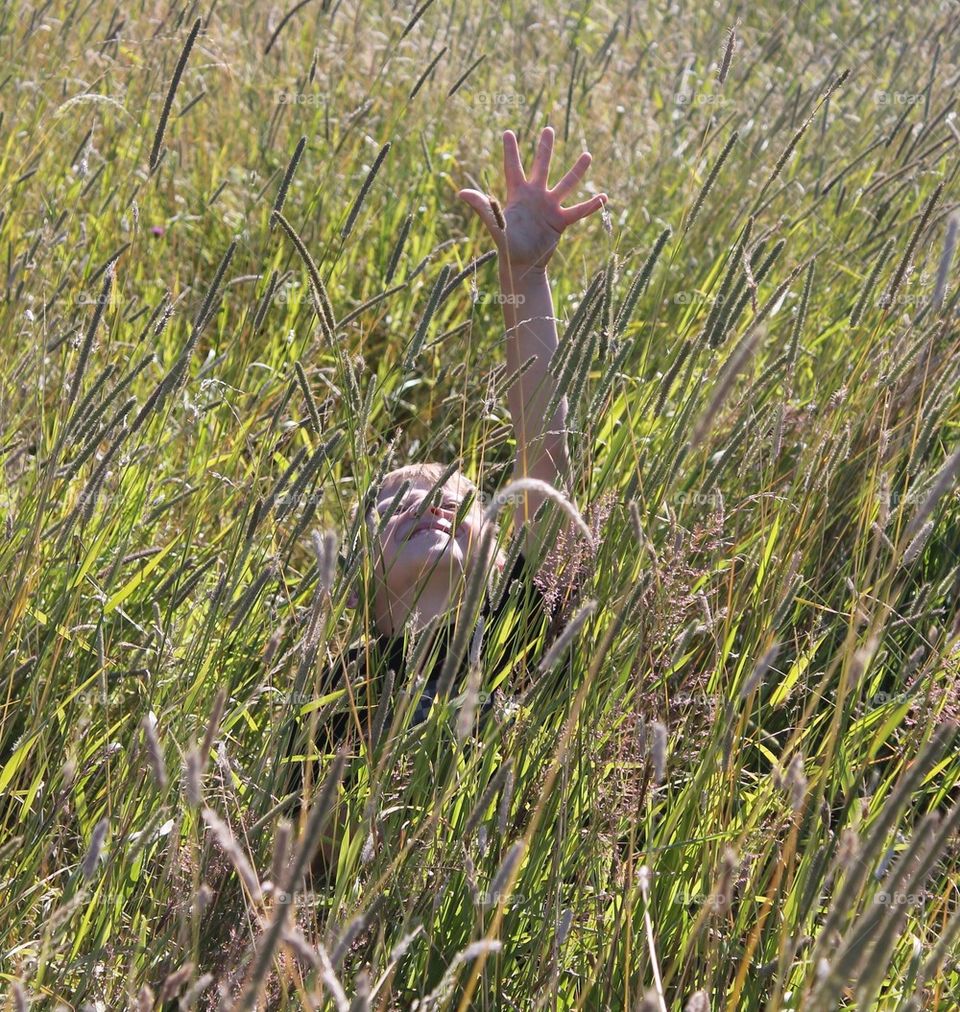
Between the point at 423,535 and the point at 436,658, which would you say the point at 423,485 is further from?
the point at 436,658

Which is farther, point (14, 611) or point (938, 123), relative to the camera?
point (938, 123)

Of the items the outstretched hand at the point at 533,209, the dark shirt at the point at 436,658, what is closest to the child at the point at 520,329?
the outstretched hand at the point at 533,209

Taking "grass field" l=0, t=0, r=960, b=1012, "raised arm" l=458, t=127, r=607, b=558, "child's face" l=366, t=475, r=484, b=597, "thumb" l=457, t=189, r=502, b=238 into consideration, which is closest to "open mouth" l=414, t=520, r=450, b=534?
"child's face" l=366, t=475, r=484, b=597

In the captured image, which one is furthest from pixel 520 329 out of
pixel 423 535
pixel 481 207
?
pixel 423 535

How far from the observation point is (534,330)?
2.29 m

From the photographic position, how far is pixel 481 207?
2.17m

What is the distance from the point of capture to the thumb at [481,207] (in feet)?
5.82

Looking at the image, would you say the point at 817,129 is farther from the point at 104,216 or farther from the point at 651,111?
the point at 104,216

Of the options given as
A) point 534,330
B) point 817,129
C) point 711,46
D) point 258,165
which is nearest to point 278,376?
point 534,330

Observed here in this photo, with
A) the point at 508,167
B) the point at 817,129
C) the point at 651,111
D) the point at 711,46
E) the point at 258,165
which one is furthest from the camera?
the point at 711,46

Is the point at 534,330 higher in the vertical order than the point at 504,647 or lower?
higher

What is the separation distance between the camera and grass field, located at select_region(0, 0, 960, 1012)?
116 centimetres

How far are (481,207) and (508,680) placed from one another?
0.88 metres

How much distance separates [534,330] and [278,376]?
0.56 metres
